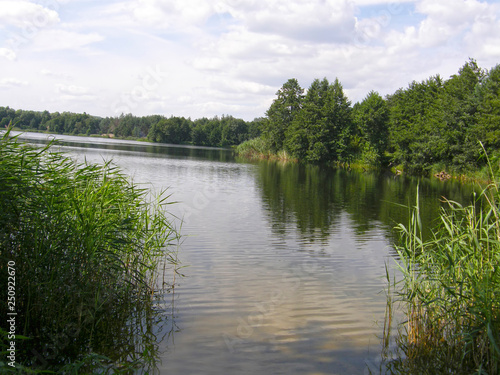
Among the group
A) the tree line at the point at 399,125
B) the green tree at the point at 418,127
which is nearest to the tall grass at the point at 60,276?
the tree line at the point at 399,125

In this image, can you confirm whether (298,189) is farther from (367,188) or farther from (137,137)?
(137,137)

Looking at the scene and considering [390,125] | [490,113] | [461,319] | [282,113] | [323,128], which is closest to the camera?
[461,319]

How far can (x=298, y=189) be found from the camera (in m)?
31.8

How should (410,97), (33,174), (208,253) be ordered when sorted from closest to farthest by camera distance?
(33,174) < (208,253) < (410,97)

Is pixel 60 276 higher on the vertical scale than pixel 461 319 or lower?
higher

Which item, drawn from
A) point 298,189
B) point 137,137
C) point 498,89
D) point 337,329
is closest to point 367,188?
point 298,189

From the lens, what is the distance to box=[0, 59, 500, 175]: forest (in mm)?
43884

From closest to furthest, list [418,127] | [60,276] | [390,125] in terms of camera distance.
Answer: [60,276] → [418,127] → [390,125]

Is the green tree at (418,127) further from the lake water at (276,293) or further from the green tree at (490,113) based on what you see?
the lake water at (276,293)

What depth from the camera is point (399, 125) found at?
60.7 m

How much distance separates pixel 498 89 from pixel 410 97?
20314 millimetres

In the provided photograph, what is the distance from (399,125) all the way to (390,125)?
290 cm

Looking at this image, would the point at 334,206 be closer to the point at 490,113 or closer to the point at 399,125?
the point at 490,113

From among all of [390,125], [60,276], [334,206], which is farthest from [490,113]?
[60,276]
